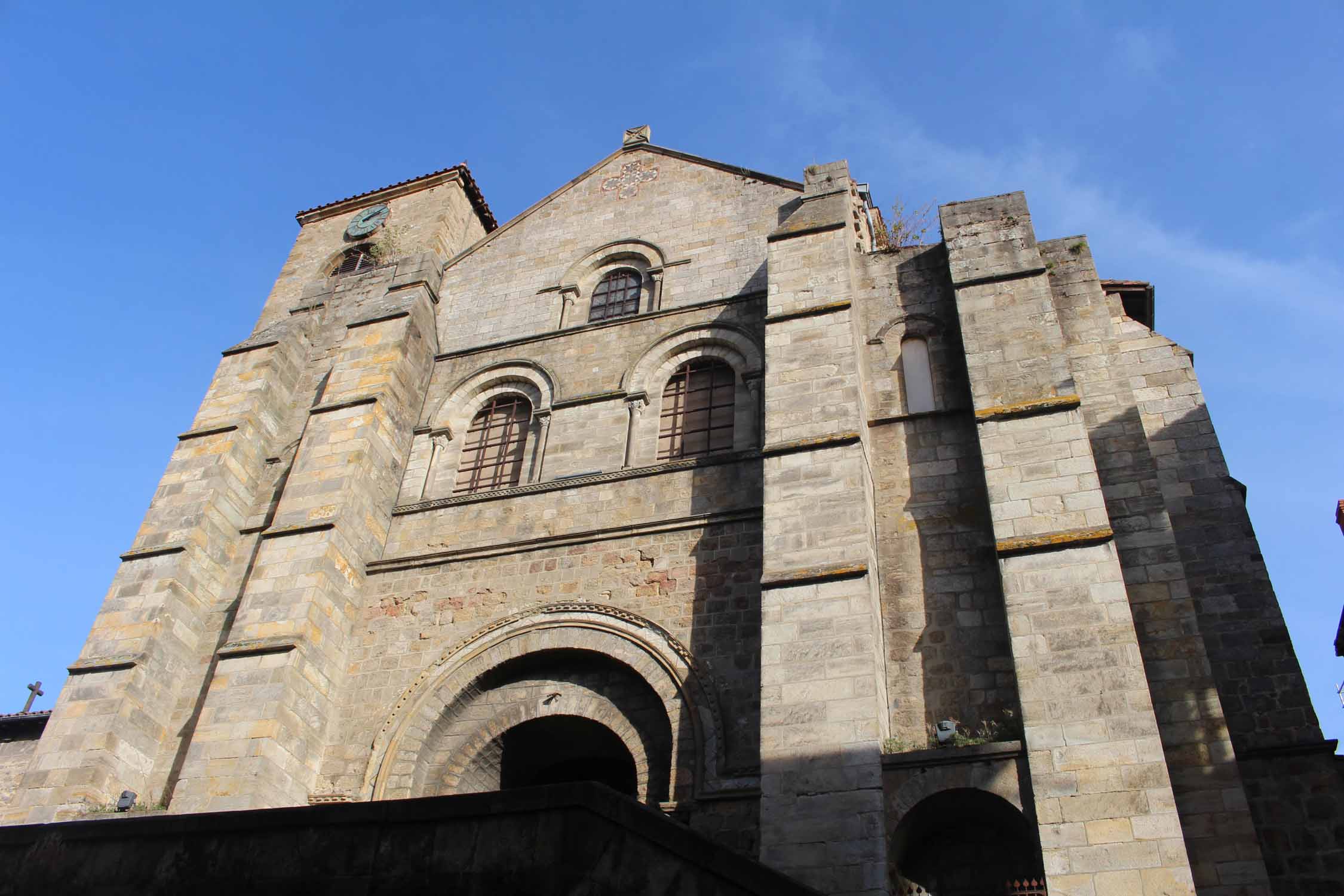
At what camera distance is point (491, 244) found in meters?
16.1

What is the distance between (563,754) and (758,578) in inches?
111

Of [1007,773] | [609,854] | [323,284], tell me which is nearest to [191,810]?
[609,854]

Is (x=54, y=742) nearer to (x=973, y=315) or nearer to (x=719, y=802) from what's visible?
(x=719, y=802)

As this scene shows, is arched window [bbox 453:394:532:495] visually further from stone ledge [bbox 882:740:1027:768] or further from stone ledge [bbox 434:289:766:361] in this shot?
stone ledge [bbox 882:740:1027:768]

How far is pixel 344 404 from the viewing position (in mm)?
13125

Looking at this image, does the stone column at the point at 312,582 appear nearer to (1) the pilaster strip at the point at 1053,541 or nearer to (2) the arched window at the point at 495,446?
(2) the arched window at the point at 495,446

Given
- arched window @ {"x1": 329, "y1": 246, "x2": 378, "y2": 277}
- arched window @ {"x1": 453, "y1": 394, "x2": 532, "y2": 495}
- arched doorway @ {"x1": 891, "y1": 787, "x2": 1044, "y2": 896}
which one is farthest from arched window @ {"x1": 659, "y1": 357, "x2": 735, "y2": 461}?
arched window @ {"x1": 329, "y1": 246, "x2": 378, "y2": 277}

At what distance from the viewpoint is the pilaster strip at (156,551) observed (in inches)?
482

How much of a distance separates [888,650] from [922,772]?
1.45 meters

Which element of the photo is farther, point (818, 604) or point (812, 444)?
point (812, 444)

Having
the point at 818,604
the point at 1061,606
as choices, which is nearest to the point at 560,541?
the point at 818,604

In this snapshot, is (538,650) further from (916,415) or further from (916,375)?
(916,375)

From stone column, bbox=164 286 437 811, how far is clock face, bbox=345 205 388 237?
7255mm

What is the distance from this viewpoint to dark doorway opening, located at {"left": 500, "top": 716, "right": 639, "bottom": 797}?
10562 mm
